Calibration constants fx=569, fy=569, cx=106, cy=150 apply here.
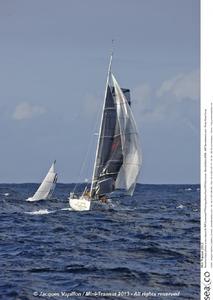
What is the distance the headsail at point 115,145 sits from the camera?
57.0m

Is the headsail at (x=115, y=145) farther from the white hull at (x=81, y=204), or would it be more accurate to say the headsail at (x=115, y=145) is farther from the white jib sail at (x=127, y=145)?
the white hull at (x=81, y=204)

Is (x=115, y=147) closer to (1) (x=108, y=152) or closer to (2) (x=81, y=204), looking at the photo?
(1) (x=108, y=152)

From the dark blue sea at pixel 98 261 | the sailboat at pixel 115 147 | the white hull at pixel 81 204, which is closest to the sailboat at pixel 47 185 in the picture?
the sailboat at pixel 115 147

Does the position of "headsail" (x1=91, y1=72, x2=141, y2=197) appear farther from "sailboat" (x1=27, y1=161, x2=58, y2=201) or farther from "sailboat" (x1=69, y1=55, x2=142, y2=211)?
"sailboat" (x1=27, y1=161, x2=58, y2=201)

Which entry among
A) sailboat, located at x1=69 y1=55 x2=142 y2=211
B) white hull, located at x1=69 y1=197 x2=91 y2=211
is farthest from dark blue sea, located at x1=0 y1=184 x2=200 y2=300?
sailboat, located at x1=69 y1=55 x2=142 y2=211

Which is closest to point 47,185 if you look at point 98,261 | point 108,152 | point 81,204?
point 108,152

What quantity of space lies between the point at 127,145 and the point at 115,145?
4.02 ft

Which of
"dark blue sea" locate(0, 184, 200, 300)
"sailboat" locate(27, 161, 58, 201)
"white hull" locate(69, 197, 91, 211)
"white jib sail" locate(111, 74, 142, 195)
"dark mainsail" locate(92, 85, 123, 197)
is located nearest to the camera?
"dark blue sea" locate(0, 184, 200, 300)

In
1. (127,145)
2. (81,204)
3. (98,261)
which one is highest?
(127,145)

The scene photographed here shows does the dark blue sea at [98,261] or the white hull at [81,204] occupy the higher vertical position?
the white hull at [81,204]

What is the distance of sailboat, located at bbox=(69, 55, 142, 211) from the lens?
57.0 meters

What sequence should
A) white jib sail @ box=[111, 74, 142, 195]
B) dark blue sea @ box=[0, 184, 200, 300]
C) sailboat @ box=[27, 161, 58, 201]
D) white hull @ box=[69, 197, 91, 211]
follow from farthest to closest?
1. sailboat @ box=[27, 161, 58, 201]
2. white jib sail @ box=[111, 74, 142, 195]
3. white hull @ box=[69, 197, 91, 211]
4. dark blue sea @ box=[0, 184, 200, 300]

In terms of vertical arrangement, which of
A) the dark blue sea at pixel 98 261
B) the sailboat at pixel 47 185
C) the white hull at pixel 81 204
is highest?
the sailboat at pixel 47 185

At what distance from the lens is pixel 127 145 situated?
5706 centimetres
